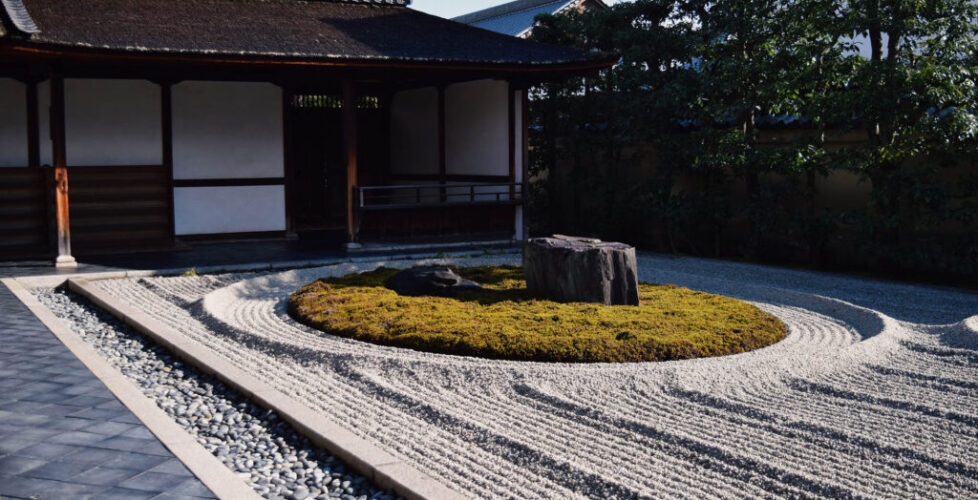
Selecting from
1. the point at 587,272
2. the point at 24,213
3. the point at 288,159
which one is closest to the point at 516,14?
the point at 288,159

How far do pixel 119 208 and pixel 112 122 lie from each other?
119cm

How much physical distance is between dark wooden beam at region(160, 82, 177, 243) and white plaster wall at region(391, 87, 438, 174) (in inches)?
172

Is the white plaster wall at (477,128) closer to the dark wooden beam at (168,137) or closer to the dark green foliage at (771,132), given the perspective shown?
the dark green foliage at (771,132)

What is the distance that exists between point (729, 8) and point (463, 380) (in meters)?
8.45

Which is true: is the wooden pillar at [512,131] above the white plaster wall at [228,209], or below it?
above

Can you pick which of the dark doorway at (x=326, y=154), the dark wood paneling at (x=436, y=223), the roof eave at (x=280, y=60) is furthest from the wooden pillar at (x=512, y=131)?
the dark doorway at (x=326, y=154)

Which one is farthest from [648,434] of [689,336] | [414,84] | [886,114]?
[414,84]

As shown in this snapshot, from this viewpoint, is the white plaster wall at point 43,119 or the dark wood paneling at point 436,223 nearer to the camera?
the white plaster wall at point 43,119

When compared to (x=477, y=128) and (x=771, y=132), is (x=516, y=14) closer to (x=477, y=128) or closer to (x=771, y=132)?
(x=477, y=128)

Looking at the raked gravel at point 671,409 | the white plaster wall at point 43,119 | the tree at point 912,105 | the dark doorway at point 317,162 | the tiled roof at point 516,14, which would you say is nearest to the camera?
the raked gravel at point 671,409

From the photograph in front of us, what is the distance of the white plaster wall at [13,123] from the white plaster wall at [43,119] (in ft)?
0.68

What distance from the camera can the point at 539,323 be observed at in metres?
7.25

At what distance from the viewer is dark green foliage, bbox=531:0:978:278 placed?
34.5ft

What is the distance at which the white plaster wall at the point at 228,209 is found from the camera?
1324cm
